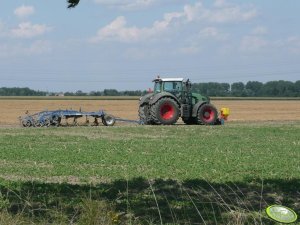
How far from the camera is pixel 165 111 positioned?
29578 mm

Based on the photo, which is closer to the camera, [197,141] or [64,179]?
[64,179]

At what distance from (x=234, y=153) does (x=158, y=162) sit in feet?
9.54

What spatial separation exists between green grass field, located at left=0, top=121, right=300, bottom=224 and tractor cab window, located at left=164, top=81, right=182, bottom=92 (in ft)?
31.9

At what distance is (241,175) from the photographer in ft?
38.3

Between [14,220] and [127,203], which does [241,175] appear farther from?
[14,220]

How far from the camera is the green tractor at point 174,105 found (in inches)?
1155

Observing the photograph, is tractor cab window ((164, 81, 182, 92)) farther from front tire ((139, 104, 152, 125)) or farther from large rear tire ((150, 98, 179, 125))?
front tire ((139, 104, 152, 125))

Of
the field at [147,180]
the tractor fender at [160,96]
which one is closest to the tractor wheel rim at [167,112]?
the tractor fender at [160,96]

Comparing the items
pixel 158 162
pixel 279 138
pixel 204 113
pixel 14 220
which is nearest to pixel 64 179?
pixel 158 162

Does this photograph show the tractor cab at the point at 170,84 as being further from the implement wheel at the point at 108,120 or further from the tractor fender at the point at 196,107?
the implement wheel at the point at 108,120

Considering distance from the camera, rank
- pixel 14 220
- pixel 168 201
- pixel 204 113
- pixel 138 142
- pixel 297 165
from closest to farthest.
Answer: pixel 14 220
pixel 168 201
pixel 297 165
pixel 138 142
pixel 204 113

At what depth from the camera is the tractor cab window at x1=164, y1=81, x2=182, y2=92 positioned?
30.5 m

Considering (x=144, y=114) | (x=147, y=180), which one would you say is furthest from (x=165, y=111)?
(x=147, y=180)

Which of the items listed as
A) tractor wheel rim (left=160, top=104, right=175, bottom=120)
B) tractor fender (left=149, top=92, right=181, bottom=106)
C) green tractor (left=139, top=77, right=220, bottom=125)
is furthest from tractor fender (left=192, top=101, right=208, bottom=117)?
tractor wheel rim (left=160, top=104, right=175, bottom=120)
